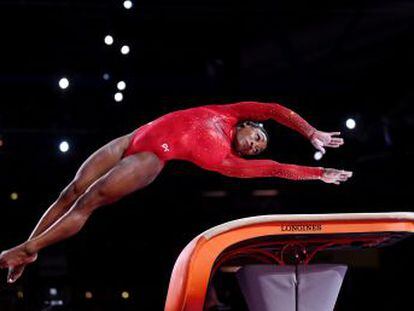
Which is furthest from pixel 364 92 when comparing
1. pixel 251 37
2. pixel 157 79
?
pixel 157 79

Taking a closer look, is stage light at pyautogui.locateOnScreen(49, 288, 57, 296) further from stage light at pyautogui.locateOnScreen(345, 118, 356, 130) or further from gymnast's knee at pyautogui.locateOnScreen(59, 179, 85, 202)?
stage light at pyautogui.locateOnScreen(345, 118, 356, 130)

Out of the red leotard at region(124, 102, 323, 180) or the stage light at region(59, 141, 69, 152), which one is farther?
the stage light at region(59, 141, 69, 152)

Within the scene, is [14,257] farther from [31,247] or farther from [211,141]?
[211,141]

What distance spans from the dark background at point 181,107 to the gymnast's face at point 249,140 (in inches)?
89.2

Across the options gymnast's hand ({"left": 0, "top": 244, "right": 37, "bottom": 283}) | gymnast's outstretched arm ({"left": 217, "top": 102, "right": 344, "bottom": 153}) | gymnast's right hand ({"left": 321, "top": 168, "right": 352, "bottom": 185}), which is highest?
gymnast's outstretched arm ({"left": 217, "top": 102, "right": 344, "bottom": 153})

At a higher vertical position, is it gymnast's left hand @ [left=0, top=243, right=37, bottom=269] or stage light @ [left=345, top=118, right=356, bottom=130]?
stage light @ [left=345, top=118, right=356, bottom=130]

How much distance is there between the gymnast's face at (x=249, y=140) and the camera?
3434 mm

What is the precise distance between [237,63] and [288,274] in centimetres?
332

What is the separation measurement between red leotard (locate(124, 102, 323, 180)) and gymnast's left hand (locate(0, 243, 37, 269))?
72 centimetres

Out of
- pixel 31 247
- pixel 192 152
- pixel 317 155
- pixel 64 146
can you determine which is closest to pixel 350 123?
pixel 317 155

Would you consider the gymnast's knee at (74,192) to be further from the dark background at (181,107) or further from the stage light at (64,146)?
the dark background at (181,107)

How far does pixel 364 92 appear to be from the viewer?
21.1 ft

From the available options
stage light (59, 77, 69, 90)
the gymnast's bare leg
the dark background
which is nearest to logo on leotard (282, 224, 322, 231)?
the gymnast's bare leg

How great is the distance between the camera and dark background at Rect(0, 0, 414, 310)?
5852 mm
